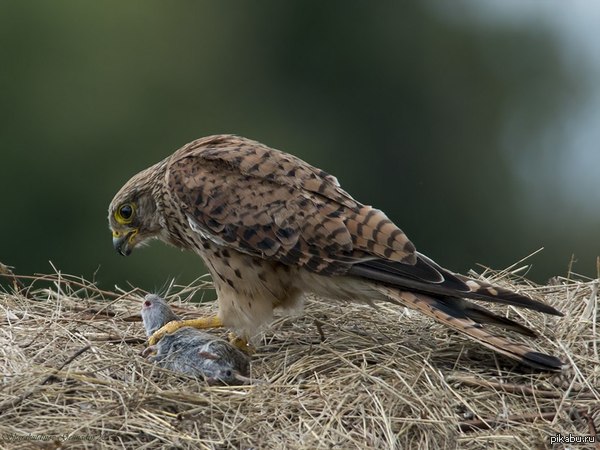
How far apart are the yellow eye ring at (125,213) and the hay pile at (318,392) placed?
2.62ft

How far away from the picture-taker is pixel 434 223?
83.8 feet

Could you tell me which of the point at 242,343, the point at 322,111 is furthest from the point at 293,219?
the point at 322,111

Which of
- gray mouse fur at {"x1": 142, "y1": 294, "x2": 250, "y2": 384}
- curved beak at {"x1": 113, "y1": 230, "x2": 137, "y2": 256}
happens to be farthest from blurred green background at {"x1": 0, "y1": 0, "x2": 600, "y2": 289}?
gray mouse fur at {"x1": 142, "y1": 294, "x2": 250, "y2": 384}

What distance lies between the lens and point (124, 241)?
7418mm

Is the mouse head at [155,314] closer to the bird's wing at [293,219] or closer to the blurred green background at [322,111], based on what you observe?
the bird's wing at [293,219]

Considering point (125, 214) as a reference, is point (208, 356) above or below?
below

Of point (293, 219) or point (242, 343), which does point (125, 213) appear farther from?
point (293, 219)

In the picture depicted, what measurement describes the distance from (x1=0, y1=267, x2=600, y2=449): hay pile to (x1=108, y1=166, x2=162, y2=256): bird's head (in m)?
0.78

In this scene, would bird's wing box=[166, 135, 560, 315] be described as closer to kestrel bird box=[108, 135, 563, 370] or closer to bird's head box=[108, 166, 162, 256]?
kestrel bird box=[108, 135, 563, 370]

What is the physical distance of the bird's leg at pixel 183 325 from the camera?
6551mm

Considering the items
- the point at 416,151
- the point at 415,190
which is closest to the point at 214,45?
the point at 416,151

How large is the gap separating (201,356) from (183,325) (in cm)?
65

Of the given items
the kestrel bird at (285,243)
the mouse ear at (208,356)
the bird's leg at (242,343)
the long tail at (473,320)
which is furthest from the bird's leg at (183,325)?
the long tail at (473,320)

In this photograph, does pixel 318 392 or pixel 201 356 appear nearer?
pixel 318 392
